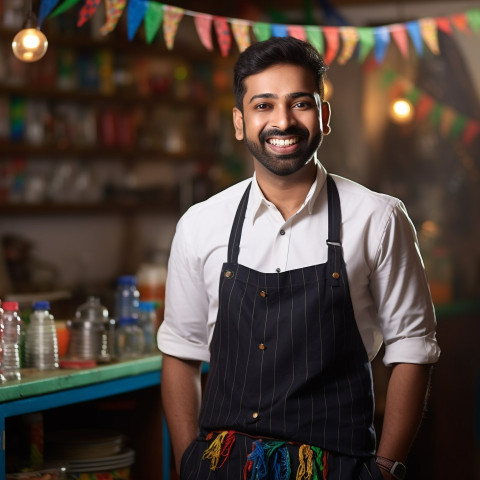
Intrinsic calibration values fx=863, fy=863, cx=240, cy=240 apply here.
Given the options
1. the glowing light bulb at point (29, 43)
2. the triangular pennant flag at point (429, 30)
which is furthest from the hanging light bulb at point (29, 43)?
the triangular pennant flag at point (429, 30)

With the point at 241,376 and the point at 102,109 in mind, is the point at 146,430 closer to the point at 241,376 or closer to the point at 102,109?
the point at 241,376

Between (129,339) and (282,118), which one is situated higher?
(282,118)

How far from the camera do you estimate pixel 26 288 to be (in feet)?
17.7

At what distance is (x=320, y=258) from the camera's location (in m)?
2.11

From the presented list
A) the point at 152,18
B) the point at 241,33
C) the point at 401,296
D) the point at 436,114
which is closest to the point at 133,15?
the point at 152,18

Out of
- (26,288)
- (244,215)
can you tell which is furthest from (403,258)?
(26,288)

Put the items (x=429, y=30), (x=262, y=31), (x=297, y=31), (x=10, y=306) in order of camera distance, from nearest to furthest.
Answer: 1. (x=10, y=306)
2. (x=262, y=31)
3. (x=297, y=31)
4. (x=429, y=30)

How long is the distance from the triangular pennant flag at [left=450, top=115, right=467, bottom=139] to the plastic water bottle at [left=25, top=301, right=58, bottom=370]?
12.7 feet

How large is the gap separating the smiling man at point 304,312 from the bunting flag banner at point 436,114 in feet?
12.3

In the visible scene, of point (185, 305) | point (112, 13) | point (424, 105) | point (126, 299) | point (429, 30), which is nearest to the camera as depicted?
point (185, 305)

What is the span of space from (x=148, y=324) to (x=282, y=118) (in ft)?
3.73

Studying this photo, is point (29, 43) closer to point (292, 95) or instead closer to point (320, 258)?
point (292, 95)

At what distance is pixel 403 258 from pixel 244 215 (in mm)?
422

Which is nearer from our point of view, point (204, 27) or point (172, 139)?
point (204, 27)
